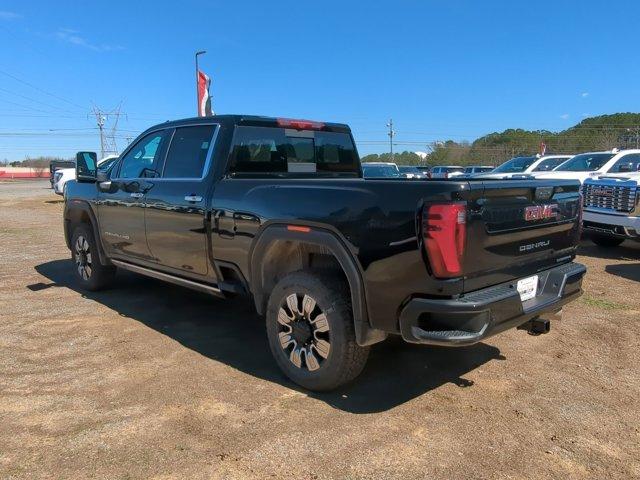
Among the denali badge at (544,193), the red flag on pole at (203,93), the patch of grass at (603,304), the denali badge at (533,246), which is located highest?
the red flag on pole at (203,93)

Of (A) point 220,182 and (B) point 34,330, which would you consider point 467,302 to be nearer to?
(A) point 220,182

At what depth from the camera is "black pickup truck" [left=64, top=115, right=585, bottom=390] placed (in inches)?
119

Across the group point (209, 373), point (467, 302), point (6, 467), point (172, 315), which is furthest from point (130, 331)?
point (467, 302)

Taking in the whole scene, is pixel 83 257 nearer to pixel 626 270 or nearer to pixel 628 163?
pixel 626 270

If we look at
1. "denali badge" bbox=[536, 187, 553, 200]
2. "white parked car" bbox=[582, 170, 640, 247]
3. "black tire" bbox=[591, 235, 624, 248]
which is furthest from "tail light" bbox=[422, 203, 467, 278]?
"black tire" bbox=[591, 235, 624, 248]

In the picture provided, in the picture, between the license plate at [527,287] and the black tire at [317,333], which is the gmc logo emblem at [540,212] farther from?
the black tire at [317,333]

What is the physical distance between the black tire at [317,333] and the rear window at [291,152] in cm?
132

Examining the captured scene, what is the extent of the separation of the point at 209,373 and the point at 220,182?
4.91ft

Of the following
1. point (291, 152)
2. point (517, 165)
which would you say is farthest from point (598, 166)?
point (291, 152)

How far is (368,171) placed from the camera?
18844 millimetres

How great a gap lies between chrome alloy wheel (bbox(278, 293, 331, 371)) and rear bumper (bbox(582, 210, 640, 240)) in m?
6.71

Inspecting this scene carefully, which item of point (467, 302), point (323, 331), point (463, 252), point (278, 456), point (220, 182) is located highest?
point (220, 182)

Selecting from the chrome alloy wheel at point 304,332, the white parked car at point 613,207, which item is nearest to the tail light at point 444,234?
the chrome alloy wheel at point 304,332

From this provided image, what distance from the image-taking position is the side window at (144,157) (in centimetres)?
526
